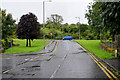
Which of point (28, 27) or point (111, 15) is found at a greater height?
point (28, 27)

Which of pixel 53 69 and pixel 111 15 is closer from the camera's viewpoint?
pixel 111 15

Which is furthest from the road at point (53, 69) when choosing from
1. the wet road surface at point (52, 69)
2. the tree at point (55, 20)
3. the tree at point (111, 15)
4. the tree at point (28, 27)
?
the tree at point (55, 20)

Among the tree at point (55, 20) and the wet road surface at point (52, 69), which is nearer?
the wet road surface at point (52, 69)

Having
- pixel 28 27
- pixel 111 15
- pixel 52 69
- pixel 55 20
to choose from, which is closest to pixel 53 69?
pixel 52 69

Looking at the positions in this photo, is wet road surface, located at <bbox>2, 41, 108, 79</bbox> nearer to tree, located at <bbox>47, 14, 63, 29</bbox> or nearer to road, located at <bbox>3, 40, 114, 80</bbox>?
road, located at <bbox>3, 40, 114, 80</bbox>

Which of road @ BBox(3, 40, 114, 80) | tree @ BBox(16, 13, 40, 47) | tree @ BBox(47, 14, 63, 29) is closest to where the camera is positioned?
road @ BBox(3, 40, 114, 80)

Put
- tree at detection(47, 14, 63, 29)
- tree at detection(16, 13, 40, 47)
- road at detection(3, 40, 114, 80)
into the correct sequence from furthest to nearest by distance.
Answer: tree at detection(47, 14, 63, 29) → tree at detection(16, 13, 40, 47) → road at detection(3, 40, 114, 80)

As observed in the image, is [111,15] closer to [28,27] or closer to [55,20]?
[28,27]

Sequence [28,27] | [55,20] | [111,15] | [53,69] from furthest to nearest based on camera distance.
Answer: [55,20], [28,27], [53,69], [111,15]

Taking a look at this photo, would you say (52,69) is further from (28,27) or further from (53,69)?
(28,27)

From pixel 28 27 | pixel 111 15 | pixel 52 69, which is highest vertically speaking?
pixel 28 27

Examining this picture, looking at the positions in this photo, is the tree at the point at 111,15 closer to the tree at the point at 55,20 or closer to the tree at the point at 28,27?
the tree at the point at 28,27

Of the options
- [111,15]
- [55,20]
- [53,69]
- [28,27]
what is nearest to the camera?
[111,15]

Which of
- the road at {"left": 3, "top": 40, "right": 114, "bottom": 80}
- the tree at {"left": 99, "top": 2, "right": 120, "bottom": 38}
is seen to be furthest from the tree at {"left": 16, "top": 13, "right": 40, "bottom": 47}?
the tree at {"left": 99, "top": 2, "right": 120, "bottom": 38}
